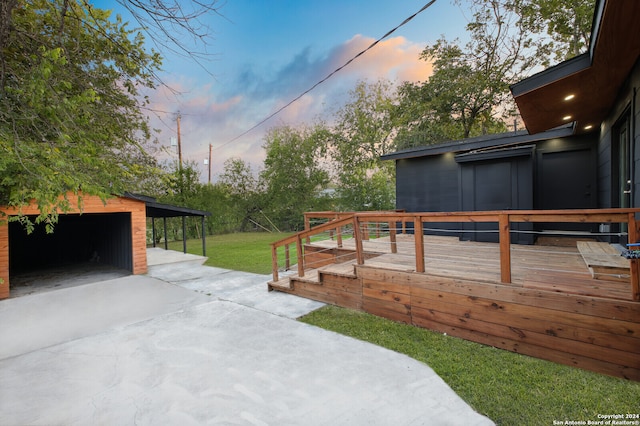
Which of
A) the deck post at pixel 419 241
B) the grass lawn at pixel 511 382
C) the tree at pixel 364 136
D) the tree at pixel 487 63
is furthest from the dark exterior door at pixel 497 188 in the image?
the tree at pixel 364 136

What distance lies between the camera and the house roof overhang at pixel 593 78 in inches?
95.7

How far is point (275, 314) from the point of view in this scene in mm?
4023

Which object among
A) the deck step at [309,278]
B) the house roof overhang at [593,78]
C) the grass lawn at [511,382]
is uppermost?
the house roof overhang at [593,78]

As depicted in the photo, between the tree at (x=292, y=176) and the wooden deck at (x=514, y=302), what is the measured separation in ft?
43.8

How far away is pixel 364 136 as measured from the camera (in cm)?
1819

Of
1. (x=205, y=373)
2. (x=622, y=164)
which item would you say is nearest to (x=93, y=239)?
(x=205, y=373)

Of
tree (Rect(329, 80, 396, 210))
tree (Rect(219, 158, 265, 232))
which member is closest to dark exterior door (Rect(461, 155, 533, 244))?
tree (Rect(329, 80, 396, 210))

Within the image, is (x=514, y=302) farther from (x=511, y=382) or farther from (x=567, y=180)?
(x=567, y=180)

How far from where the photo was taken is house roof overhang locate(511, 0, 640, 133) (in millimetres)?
2430

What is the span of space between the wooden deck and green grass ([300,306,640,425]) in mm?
136

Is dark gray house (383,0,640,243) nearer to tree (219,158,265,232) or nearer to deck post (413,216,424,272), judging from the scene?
deck post (413,216,424,272)

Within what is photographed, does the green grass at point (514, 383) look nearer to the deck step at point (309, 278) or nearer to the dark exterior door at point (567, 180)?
the deck step at point (309, 278)

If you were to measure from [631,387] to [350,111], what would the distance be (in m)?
18.6

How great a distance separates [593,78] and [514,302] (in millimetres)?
2897
